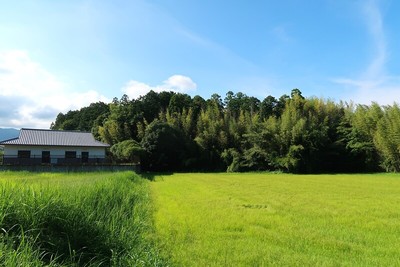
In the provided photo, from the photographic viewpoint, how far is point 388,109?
28438mm

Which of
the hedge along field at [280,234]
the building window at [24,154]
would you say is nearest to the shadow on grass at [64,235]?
the hedge along field at [280,234]

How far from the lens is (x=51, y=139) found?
27.9 meters

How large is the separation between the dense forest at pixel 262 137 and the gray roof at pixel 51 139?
3.26 metres

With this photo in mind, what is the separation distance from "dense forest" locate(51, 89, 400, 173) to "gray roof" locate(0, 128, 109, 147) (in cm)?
326

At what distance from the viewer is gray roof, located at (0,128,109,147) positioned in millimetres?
26500

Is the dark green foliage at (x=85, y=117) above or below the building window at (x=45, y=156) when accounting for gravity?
above

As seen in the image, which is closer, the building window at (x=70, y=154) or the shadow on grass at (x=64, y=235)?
the shadow on grass at (x=64, y=235)

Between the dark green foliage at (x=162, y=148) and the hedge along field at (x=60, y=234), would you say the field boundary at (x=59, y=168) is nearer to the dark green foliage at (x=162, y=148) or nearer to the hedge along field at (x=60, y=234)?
the dark green foliage at (x=162, y=148)

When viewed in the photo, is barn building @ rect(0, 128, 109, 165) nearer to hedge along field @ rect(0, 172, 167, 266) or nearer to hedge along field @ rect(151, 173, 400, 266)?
hedge along field @ rect(151, 173, 400, 266)

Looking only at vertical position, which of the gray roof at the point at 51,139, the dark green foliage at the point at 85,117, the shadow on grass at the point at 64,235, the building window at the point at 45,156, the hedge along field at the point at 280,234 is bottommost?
the hedge along field at the point at 280,234

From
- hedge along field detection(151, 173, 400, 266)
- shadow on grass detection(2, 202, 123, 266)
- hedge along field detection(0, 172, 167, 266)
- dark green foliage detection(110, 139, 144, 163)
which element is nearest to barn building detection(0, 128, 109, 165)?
dark green foliage detection(110, 139, 144, 163)

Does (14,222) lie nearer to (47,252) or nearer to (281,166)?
(47,252)

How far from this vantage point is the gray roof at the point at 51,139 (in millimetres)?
26500

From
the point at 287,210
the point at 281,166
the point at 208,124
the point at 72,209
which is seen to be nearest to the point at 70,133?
the point at 208,124
